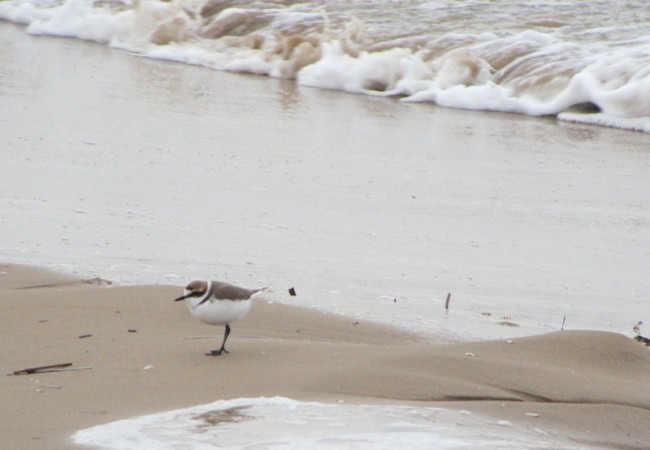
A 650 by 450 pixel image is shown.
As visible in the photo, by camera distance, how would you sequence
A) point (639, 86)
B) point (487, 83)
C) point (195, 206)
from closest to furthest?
point (195, 206) < point (639, 86) < point (487, 83)

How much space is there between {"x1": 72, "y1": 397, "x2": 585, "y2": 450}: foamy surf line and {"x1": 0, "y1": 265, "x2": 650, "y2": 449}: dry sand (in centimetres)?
10

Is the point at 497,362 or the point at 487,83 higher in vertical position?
the point at 487,83

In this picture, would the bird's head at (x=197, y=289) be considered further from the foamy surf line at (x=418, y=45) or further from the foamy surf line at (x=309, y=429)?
the foamy surf line at (x=418, y=45)

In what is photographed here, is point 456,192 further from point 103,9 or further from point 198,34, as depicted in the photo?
point 103,9

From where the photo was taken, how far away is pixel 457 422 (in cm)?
355

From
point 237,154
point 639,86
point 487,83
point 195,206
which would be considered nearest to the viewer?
point 195,206

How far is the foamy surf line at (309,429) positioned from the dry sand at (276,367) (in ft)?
0.34

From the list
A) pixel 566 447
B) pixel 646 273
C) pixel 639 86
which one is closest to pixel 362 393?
pixel 566 447

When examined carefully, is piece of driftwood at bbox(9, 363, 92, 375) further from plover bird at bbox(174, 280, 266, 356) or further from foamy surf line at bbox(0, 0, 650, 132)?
foamy surf line at bbox(0, 0, 650, 132)

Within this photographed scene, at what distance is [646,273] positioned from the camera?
21.1 ft

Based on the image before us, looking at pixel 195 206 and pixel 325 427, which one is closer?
pixel 325 427

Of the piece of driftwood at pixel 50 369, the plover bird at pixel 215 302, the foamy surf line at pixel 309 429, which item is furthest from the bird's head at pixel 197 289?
the foamy surf line at pixel 309 429

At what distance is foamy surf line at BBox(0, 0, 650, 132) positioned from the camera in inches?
482

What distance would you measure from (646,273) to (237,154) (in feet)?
12.1
